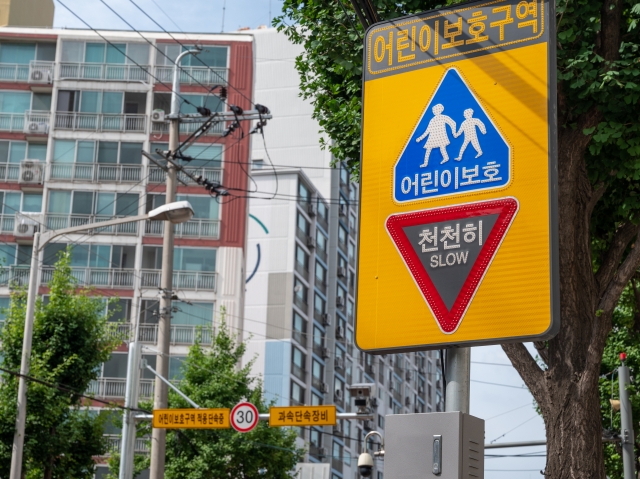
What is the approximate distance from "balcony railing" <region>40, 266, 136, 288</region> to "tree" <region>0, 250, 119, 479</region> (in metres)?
22.9

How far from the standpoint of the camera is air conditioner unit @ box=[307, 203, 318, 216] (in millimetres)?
67125

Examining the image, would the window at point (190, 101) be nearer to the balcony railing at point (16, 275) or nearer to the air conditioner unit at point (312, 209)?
the balcony railing at point (16, 275)

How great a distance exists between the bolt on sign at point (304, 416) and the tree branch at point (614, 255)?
9.49m

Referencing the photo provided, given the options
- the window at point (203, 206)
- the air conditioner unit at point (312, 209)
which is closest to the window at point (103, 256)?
the window at point (203, 206)

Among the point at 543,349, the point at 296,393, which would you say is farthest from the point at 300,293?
the point at 543,349

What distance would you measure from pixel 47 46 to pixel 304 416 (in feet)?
115

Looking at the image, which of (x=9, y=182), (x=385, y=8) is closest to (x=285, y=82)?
(x=9, y=182)

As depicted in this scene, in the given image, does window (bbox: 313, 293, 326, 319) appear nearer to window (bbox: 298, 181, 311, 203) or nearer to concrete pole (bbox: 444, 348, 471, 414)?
window (bbox: 298, 181, 311, 203)

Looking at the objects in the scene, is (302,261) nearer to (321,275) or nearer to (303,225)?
(303,225)

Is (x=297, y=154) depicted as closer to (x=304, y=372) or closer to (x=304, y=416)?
(x=304, y=372)

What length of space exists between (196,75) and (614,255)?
41051 millimetres

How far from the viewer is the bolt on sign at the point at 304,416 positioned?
74.2 feet

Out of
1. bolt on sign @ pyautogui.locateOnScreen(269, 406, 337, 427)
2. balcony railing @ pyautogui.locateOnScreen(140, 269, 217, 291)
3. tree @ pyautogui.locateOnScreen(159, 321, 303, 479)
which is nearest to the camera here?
bolt on sign @ pyautogui.locateOnScreen(269, 406, 337, 427)

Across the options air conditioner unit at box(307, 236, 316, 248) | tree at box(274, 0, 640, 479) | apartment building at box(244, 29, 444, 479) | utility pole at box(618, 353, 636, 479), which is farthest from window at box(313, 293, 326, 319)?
tree at box(274, 0, 640, 479)
